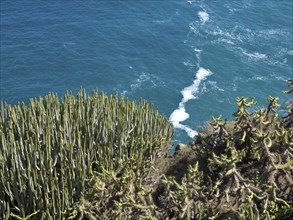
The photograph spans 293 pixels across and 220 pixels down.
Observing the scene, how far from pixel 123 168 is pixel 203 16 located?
38.9 m

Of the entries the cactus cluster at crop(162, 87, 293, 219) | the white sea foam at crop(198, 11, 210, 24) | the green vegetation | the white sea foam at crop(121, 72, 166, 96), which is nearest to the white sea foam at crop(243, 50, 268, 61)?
the white sea foam at crop(198, 11, 210, 24)

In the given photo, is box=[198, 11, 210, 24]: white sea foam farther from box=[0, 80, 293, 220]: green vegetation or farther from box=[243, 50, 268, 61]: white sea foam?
box=[0, 80, 293, 220]: green vegetation

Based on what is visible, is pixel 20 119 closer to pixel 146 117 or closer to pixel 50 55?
pixel 146 117

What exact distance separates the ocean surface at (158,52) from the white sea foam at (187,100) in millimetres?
92

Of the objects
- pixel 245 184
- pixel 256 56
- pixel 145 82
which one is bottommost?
pixel 145 82

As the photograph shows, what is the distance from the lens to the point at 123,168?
18875 mm

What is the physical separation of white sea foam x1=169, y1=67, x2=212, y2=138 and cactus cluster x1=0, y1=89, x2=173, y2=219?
55.6 ft

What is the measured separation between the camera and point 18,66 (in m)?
45.1

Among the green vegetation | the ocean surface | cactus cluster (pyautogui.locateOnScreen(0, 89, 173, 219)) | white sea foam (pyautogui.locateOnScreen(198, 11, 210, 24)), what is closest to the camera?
the green vegetation

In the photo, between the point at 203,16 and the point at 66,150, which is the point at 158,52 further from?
the point at 66,150

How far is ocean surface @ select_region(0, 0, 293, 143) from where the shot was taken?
42094 mm

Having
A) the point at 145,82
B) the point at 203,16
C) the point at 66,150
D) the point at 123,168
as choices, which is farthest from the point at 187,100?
A: the point at 66,150

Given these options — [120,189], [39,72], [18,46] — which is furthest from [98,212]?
[18,46]

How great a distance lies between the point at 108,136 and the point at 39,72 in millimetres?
27798
